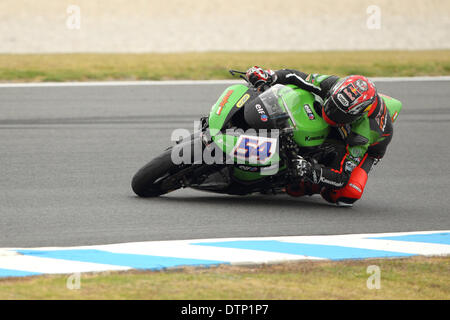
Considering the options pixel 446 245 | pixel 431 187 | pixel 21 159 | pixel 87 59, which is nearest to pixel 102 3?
pixel 87 59

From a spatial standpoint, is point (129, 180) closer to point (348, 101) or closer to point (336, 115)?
point (336, 115)

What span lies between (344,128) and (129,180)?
2492mm

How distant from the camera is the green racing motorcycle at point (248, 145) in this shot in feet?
24.7

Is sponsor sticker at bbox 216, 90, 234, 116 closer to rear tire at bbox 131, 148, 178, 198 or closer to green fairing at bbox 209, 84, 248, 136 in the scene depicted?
green fairing at bbox 209, 84, 248, 136

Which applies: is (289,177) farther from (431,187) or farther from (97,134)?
(97,134)

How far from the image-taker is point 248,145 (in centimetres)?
746

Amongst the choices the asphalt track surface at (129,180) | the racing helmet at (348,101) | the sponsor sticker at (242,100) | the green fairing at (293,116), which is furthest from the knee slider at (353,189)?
the sponsor sticker at (242,100)

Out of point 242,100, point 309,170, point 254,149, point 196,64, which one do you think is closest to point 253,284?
point 254,149

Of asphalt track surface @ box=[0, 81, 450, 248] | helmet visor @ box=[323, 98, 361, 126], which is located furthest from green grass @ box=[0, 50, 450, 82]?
helmet visor @ box=[323, 98, 361, 126]

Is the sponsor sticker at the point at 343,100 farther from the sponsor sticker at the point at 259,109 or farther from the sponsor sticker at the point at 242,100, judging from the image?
the sponsor sticker at the point at 242,100

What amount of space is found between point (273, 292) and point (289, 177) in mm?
2479

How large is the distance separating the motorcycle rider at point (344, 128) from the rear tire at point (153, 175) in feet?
3.78

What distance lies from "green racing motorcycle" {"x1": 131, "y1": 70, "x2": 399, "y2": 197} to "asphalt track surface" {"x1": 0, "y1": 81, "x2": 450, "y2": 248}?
0.86ft

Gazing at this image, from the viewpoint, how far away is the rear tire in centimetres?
776
